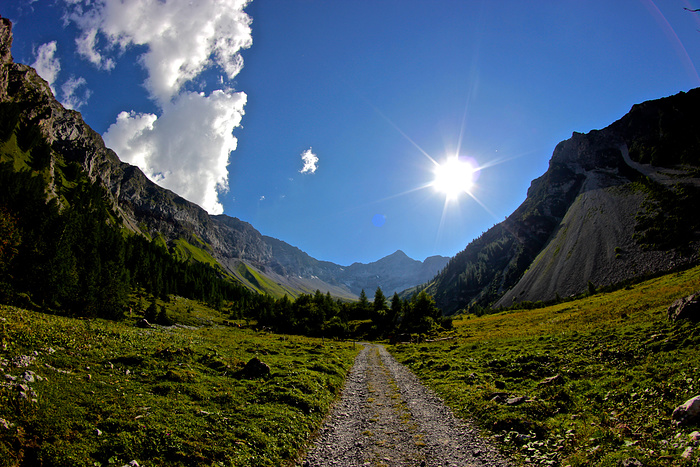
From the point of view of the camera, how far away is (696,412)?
9.52 m

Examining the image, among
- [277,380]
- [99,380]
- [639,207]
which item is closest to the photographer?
[99,380]

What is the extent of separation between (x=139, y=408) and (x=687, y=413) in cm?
2126

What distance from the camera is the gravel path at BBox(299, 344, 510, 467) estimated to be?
1119 cm

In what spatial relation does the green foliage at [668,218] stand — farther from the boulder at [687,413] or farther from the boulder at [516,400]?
the boulder at [687,413]

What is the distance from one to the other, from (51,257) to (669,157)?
325846 mm

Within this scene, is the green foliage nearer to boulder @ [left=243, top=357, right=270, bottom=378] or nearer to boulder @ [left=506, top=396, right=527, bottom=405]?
boulder @ [left=506, top=396, right=527, bottom=405]

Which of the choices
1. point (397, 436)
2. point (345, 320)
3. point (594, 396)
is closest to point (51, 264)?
point (397, 436)

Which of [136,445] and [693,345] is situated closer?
[136,445]

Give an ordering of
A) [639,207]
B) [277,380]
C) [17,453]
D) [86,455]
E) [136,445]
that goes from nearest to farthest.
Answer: [17,453] < [86,455] < [136,445] < [277,380] < [639,207]

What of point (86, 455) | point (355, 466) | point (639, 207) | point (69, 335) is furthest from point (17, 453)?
point (639, 207)

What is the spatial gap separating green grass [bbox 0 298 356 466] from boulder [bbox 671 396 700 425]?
14.3m

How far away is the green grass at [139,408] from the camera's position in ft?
28.3

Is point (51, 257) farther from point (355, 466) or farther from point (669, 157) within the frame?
point (669, 157)

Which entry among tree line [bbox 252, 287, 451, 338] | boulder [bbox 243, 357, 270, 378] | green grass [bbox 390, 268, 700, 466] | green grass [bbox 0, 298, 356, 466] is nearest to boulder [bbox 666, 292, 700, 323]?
green grass [bbox 390, 268, 700, 466]
